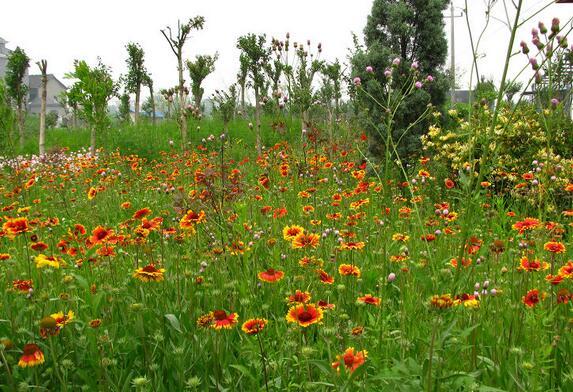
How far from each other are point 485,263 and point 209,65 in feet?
31.4

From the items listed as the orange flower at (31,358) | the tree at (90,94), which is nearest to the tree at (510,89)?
the orange flower at (31,358)

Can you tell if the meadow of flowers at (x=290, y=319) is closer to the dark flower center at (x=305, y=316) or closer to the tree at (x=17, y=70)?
the dark flower center at (x=305, y=316)

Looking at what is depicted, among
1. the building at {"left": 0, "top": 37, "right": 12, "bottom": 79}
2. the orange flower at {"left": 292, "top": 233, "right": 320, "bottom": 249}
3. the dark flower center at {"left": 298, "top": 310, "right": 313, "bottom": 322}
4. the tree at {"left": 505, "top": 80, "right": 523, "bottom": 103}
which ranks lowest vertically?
the dark flower center at {"left": 298, "top": 310, "right": 313, "bottom": 322}

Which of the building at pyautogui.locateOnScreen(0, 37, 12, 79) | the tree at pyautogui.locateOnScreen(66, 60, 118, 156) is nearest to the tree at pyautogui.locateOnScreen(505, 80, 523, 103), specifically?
the tree at pyautogui.locateOnScreen(66, 60, 118, 156)

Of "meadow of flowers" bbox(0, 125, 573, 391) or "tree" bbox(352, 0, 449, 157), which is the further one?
"tree" bbox(352, 0, 449, 157)

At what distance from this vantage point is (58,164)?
7719 millimetres

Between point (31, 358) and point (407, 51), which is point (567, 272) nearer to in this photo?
point (31, 358)

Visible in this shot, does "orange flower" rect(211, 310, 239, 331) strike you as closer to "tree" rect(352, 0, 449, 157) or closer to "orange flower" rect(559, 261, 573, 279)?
"orange flower" rect(559, 261, 573, 279)

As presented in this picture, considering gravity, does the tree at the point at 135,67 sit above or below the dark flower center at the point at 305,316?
above

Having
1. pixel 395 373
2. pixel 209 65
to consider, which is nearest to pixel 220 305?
pixel 395 373

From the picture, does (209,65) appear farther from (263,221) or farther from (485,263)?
(485,263)

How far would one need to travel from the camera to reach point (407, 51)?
23.1 feet

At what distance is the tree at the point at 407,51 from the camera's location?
22.5 feet

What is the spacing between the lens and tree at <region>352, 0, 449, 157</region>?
6.84 meters
